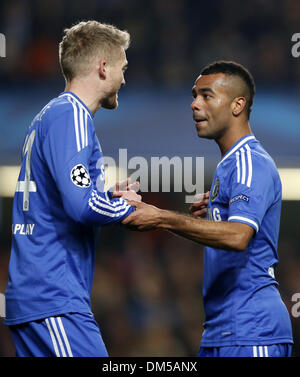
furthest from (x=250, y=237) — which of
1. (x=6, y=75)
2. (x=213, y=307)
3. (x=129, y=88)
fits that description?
(x=6, y=75)

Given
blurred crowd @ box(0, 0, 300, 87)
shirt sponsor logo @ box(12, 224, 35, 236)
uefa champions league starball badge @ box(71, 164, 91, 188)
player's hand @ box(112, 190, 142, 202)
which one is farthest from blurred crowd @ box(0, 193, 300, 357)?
uefa champions league starball badge @ box(71, 164, 91, 188)

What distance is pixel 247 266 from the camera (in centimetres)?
348

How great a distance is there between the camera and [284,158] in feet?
27.0

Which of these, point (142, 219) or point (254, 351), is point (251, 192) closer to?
point (142, 219)

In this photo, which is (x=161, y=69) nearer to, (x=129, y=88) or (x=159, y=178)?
(x=129, y=88)

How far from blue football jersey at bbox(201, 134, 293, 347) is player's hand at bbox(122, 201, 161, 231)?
383 millimetres

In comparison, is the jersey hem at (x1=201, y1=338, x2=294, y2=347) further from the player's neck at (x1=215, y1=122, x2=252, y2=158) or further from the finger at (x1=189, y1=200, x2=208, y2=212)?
the player's neck at (x1=215, y1=122, x2=252, y2=158)

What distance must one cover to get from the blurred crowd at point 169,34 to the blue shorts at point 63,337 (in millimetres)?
6031

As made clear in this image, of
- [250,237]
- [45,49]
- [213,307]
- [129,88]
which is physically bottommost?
[213,307]

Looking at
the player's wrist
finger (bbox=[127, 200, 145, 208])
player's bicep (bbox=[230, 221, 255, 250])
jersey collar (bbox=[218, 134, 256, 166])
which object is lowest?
player's bicep (bbox=[230, 221, 255, 250])

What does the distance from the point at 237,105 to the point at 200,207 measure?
682 mm

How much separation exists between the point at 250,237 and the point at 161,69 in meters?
6.16

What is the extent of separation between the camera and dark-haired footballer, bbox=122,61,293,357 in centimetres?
332

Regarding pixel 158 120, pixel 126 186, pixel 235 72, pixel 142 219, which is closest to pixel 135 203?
pixel 142 219
